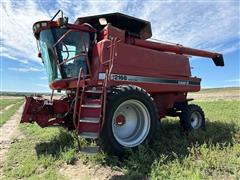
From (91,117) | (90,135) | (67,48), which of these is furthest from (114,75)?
(90,135)

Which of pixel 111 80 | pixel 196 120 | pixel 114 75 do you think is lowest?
pixel 196 120

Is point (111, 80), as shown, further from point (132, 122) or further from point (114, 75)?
point (132, 122)

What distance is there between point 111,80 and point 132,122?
3.43 feet

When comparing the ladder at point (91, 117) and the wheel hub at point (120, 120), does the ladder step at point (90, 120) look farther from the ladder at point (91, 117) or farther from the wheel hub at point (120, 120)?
the wheel hub at point (120, 120)

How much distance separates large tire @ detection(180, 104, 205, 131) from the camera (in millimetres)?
7883

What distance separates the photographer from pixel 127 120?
5.87m

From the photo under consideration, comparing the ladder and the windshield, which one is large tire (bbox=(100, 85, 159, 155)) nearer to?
the ladder

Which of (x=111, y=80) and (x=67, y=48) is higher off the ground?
(x=67, y=48)

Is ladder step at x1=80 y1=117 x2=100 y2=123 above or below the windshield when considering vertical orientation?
below

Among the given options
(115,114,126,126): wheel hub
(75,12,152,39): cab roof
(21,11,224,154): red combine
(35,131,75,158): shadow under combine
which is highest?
(75,12,152,39): cab roof

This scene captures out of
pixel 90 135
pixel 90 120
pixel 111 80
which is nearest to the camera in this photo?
pixel 90 135

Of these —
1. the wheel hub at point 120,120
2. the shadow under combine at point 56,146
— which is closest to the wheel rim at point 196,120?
the wheel hub at point 120,120

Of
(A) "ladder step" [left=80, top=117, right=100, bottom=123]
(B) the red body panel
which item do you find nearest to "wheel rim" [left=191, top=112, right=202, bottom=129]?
(B) the red body panel

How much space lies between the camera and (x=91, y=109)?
5176 mm
